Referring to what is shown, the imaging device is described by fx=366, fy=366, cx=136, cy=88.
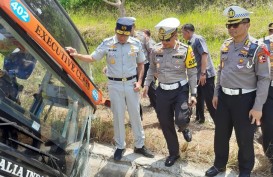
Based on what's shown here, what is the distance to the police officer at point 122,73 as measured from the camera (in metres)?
3.87

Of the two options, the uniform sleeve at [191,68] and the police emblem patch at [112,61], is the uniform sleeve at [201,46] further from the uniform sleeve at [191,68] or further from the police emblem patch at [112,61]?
the police emblem patch at [112,61]

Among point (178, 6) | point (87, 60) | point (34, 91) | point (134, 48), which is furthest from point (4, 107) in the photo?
point (178, 6)

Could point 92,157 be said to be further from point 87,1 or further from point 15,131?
point 87,1

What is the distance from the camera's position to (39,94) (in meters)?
2.64

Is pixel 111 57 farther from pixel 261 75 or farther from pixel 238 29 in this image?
pixel 261 75

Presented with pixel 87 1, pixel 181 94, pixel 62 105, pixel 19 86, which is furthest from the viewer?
pixel 87 1

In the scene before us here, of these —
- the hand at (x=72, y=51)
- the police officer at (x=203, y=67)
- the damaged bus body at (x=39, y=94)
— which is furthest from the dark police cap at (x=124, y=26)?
the police officer at (x=203, y=67)

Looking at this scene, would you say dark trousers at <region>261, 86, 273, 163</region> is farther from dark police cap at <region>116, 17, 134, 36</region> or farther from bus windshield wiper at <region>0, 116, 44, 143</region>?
bus windshield wiper at <region>0, 116, 44, 143</region>

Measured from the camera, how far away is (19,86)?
8.27 ft

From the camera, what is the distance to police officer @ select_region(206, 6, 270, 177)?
3.08m

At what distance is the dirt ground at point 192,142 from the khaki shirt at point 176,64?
29.7 inches

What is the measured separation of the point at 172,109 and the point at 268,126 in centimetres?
96

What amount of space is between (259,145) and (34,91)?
2.88 metres

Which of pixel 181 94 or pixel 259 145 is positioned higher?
pixel 181 94
